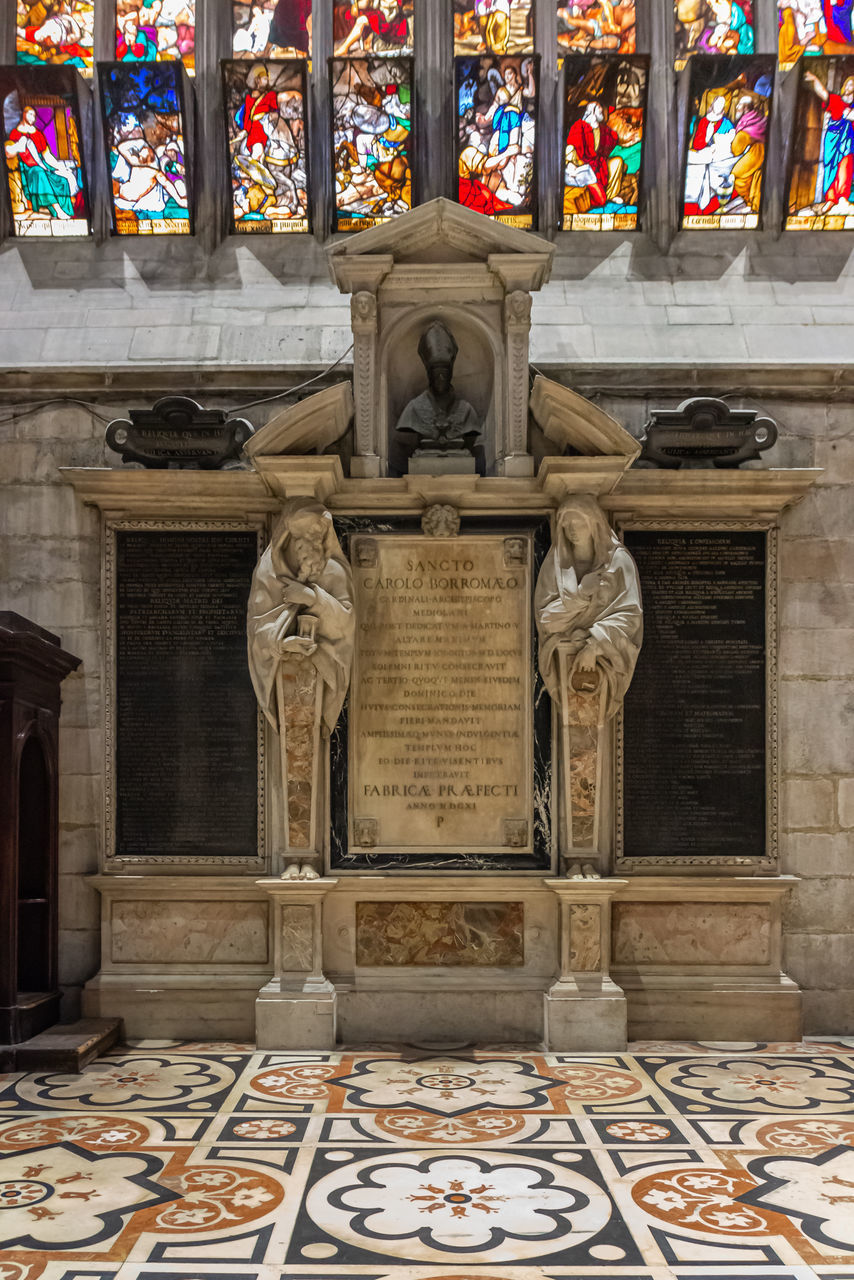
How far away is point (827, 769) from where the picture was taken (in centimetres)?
598

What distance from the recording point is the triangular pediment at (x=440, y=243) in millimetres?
5727

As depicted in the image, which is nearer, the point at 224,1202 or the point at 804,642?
the point at 224,1202

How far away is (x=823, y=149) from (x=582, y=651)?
12.2ft

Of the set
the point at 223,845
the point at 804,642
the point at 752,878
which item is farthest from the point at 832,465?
the point at 223,845

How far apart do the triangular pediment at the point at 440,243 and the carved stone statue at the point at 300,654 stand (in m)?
1.42

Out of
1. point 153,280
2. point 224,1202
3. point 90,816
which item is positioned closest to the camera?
point 224,1202

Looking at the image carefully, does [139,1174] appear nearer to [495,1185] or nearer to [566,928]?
[495,1185]

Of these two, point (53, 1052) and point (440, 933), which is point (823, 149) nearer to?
point (440, 933)

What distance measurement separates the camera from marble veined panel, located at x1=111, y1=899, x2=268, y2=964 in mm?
5855

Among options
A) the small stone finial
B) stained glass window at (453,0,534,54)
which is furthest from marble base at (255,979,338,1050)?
stained glass window at (453,0,534,54)

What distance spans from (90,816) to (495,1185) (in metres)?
3.24

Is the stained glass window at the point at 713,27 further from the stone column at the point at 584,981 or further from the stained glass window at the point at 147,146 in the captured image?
the stone column at the point at 584,981

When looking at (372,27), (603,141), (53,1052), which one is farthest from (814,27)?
(53,1052)

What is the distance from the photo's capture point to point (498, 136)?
6723 millimetres
